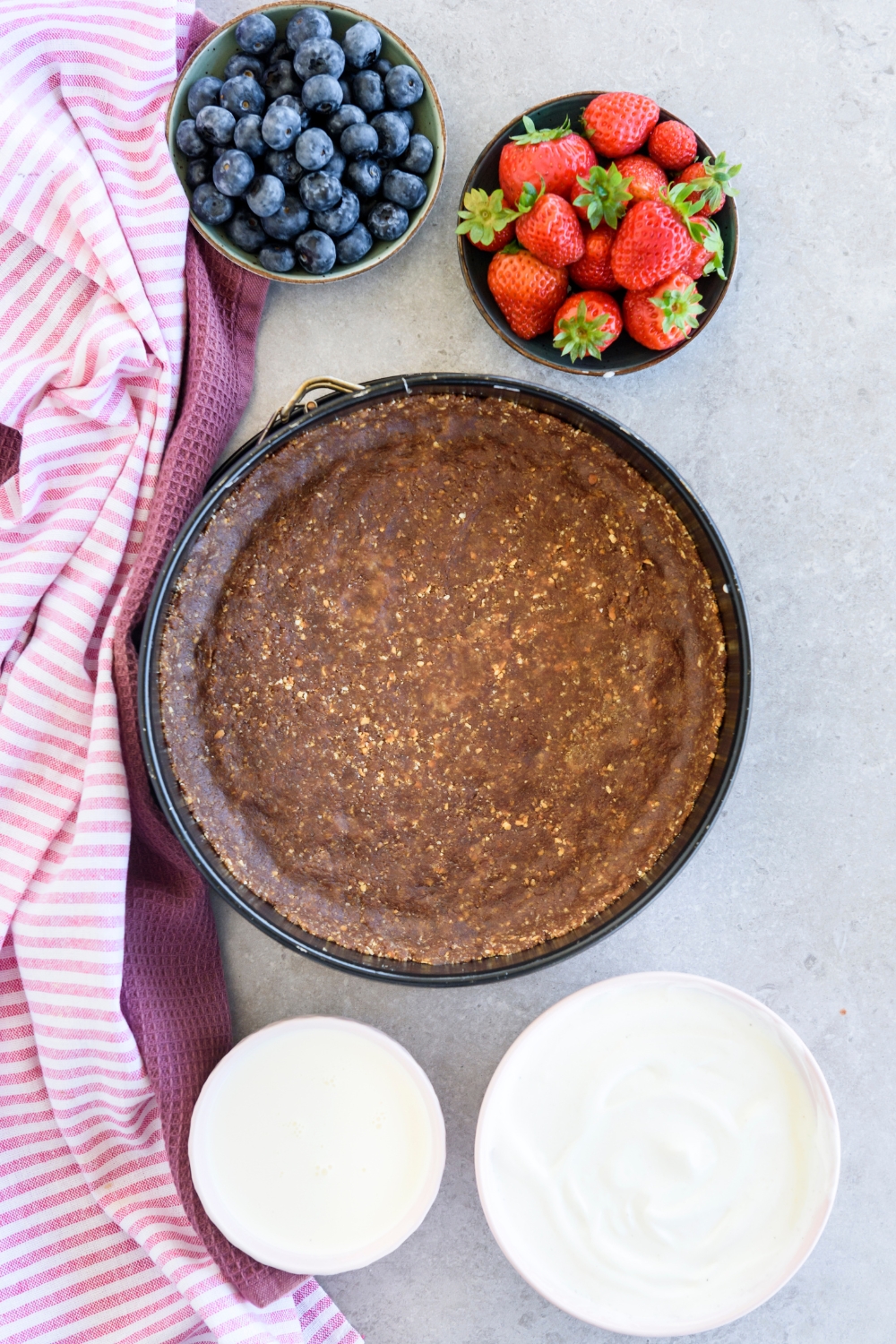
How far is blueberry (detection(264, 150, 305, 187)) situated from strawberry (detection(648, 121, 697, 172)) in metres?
0.57

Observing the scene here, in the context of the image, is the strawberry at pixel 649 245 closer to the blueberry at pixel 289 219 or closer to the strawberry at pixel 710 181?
the strawberry at pixel 710 181

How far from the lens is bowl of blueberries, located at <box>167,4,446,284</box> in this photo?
4.54 ft

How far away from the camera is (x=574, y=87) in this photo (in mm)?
1597

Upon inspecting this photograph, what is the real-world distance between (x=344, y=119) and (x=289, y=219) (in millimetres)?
170

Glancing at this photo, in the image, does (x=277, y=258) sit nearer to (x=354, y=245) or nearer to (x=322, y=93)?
(x=354, y=245)

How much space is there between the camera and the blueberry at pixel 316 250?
4.68 ft

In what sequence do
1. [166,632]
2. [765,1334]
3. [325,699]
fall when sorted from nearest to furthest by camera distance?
[166,632] → [325,699] → [765,1334]

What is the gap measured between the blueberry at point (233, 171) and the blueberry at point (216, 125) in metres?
0.02

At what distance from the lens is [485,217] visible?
57.0 inches

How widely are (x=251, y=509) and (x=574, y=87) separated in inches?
37.5

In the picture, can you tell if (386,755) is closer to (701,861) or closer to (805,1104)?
(701,861)

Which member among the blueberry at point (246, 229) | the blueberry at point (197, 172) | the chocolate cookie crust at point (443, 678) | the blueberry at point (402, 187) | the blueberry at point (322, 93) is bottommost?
the chocolate cookie crust at point (443, 678)

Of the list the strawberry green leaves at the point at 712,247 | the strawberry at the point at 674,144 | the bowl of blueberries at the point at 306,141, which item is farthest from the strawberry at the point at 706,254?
the bowl of blueberries at the point at 306,141

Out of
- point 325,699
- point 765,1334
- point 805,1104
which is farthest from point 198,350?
point 765,1334
